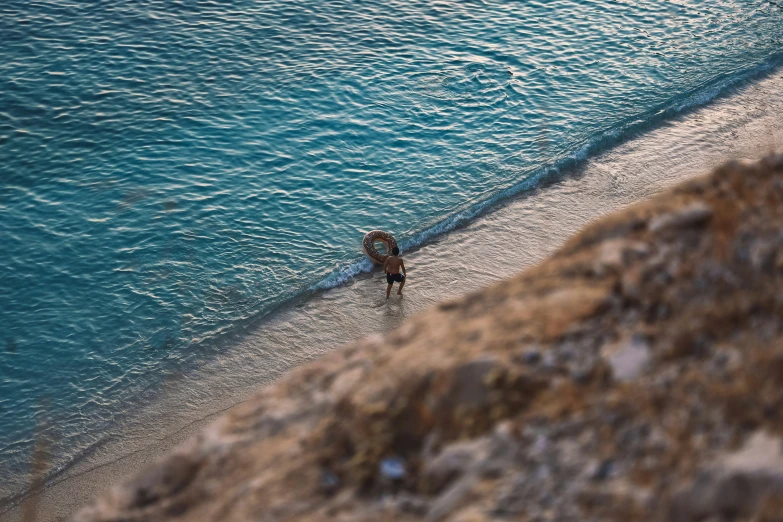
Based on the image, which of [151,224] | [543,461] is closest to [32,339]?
[151,224]

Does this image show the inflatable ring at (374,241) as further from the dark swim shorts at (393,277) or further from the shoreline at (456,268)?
the dark swim shorts at (393,277)

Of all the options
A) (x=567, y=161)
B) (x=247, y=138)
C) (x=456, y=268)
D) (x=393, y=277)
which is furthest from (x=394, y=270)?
(x=247, y=138)

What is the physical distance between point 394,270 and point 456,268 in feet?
6.62

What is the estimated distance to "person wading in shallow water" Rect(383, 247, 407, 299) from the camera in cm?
1728

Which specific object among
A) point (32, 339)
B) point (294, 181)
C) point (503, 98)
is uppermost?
point (503, 98)

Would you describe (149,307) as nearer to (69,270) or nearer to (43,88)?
(69,270)

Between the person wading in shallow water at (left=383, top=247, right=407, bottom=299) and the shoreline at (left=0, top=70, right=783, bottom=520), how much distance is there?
423mm

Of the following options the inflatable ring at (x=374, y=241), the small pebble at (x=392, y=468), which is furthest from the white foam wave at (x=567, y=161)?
the small pebble at (x=392, y=468)

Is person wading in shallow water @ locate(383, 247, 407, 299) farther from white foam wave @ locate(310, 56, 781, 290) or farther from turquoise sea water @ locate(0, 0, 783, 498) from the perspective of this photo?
turquoise sea water @ locate(0, 0, 783, 498)

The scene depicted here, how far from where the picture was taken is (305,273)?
62.4 ft

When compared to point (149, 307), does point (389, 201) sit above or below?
above

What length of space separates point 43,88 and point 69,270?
30.8 feet

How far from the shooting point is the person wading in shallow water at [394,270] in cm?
1728

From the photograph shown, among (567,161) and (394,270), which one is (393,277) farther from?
(567,161)
